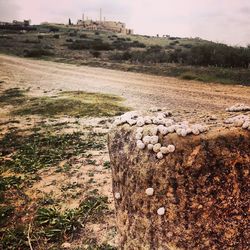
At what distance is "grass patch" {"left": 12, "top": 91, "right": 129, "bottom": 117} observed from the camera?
38.3ft

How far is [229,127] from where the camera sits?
290cm

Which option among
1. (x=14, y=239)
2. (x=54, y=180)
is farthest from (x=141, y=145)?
(x=54, y=180)

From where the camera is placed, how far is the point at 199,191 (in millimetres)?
2857

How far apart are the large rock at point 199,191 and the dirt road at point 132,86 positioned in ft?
27.0

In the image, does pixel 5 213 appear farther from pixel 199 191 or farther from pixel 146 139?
pixel 199 191

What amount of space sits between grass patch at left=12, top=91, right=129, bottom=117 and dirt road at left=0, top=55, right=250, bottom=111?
77 cm

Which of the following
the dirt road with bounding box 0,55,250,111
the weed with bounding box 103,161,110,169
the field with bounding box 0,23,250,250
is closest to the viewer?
the field with bounding box 0,23,250,250

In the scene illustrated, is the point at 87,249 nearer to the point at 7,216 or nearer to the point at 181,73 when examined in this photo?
the point at 7,216

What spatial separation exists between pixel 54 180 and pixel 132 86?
34.5ft

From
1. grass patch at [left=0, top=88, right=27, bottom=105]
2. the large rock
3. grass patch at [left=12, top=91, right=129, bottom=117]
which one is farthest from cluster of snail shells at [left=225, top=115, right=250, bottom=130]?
grass patch at [left=0, top=88, right=27, bottom=105]

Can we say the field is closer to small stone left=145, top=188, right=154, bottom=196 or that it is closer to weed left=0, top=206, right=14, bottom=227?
weed left=0, top=206, right=14, bottom=227

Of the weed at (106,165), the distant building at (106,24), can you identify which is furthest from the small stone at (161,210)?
the distant building at (106,24)

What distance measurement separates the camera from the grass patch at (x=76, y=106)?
38.3ft

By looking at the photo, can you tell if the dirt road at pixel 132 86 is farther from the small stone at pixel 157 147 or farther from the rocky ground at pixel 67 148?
the small stone at pixel 157 147
